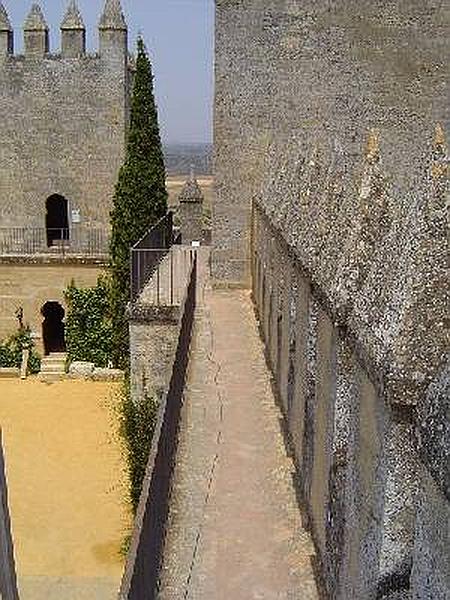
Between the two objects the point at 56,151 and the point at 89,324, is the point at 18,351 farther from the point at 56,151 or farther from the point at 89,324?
the point at 56,151

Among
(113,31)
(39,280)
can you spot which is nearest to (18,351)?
(39,280)

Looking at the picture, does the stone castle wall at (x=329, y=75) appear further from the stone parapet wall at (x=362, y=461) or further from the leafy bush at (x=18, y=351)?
the leafy bush at (x=18, y=351)

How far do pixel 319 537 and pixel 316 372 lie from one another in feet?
5.14

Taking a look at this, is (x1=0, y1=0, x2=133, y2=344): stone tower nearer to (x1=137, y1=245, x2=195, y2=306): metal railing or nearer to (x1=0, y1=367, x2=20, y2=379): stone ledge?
(x1=0, y1=367, x2=20, y2=379): stone ledge

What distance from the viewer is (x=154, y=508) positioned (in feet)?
22.6

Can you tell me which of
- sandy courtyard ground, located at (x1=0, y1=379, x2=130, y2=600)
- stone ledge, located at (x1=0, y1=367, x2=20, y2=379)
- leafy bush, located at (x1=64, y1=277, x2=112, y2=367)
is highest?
leafy bush, located at (x1=64, y1=277, x2=112, y2=367)

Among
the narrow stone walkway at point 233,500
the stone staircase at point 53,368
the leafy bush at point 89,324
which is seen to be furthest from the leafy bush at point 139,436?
the leafy bush at point 89,324

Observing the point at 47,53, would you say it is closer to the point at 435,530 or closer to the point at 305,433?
the point at 305,433

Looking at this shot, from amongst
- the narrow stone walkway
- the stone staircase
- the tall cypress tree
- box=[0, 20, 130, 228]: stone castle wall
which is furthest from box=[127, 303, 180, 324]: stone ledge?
box=[0, 20, 130, 228]: stone castle wall

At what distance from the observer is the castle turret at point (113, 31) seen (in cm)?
2530

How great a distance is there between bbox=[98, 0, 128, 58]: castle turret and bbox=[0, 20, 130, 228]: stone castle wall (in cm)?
3

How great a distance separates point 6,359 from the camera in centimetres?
2506

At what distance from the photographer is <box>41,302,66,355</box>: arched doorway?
27438 millimetres

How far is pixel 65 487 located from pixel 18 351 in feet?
33.5
